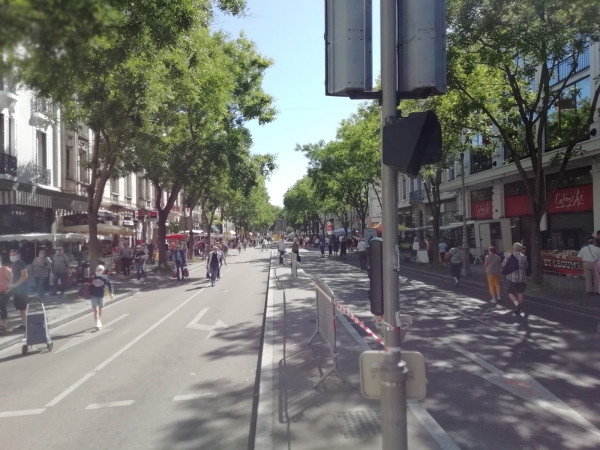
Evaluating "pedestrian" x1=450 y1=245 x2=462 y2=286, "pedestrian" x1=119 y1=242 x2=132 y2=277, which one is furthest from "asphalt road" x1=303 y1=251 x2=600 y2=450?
"pedestrian" x1=119 y1=242 x2=132 y2=277

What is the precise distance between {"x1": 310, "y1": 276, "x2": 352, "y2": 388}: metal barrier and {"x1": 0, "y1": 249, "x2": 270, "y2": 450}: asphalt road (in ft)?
3.68

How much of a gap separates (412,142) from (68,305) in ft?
→ 48.7

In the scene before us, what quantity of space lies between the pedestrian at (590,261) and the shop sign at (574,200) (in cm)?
825

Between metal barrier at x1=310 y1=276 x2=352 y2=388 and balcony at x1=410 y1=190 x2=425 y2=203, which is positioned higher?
balcony at x1=410 y1=190 x2=425 y2=203

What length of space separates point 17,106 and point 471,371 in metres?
21.1

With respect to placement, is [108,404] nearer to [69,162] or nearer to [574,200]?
[574,200]

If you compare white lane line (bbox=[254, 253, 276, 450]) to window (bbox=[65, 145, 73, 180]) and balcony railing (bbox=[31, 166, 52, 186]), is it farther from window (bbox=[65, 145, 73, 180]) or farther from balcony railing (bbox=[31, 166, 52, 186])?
window (bbox=[65, 145, 73, 180])

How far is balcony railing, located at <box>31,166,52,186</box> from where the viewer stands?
2296 cm

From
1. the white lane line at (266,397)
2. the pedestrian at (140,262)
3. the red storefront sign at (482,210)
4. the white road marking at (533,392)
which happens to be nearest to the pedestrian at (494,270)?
the white road marking at (533,392)

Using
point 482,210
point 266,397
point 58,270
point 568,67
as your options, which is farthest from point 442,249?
point 266,397

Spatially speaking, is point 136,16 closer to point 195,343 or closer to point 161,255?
point 195,343

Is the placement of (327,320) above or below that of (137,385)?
above

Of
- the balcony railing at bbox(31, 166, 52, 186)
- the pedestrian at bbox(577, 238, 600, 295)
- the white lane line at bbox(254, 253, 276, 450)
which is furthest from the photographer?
the balcony railing at bbox(31, 166, 52, 186)

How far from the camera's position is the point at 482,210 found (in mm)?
33844
